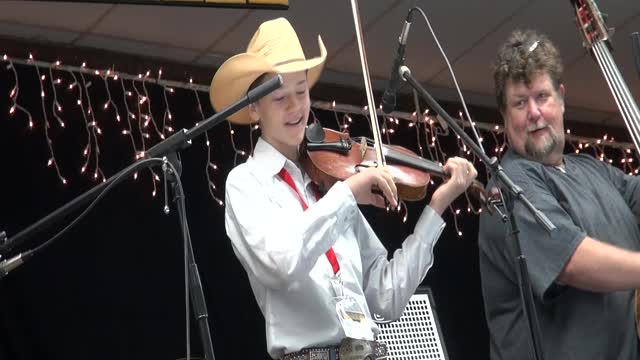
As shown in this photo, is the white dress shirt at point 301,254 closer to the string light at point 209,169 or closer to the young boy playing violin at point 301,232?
the young boy playing violin at point 301,232

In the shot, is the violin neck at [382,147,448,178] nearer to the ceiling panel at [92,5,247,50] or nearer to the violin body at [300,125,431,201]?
the violin body at [300,125,431,201]

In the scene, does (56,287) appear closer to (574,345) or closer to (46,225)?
(46,225)

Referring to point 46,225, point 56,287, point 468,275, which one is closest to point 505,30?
point 468,275

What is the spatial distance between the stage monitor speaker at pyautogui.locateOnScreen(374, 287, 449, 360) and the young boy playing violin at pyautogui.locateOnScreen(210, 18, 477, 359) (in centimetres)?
44

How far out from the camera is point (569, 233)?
3.02 m

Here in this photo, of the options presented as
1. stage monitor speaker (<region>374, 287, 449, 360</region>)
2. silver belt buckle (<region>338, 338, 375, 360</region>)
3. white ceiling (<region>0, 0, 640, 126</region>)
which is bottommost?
silver belt buckle (<region>338, 338, 375, 360</region>)

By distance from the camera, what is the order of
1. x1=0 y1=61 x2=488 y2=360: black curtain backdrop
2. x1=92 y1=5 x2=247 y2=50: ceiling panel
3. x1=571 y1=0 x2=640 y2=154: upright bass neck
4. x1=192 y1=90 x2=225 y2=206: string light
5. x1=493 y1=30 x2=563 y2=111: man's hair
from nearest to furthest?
x1=571 y1=0 x2=640 y2=154: upright bass neck → x1=493 y1=30 x2=563 y2=111: man's hair → x1=0 y1=61 x2=488 y2=360: black curtain backdrop → x1=92 y1=5 x2=247 y2=50: ceiling panel → x1=192 y1=90 x2=225 y2=206: string light

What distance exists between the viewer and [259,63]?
3080 millimetres

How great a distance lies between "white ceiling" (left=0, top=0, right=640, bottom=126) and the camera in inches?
186

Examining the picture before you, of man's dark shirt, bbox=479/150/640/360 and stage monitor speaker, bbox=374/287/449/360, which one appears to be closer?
man's dark shirt, bbox=479/150/640/360

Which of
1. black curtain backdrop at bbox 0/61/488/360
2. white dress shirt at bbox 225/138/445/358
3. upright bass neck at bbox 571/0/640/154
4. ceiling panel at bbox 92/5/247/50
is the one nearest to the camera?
white dress shirt at bbox 225/138/445/358

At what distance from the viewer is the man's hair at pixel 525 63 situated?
3.41 meters

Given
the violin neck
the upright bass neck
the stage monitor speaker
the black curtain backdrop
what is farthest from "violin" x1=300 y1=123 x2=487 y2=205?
the black curtain backdrop

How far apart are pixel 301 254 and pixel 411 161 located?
1.96ft
